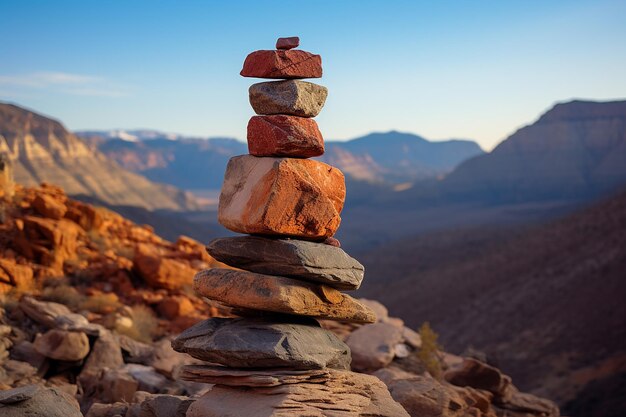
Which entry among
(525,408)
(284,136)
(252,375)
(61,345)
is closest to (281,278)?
(252,375)

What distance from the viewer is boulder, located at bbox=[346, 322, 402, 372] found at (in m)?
16.7

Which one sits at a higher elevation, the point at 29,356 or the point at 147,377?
the point at 29,356

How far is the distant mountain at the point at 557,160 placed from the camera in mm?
114375

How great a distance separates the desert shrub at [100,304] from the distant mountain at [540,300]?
19194 millimetres

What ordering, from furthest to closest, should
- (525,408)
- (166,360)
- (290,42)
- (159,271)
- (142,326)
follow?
1. (159,271)
2. (142,326)
3. (525,408)
4. (166,360)
5. (290,42)

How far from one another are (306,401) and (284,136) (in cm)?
350

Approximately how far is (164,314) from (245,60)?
11.1m

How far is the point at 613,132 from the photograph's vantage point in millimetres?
118000

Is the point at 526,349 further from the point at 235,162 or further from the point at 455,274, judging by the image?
the point at 235,162

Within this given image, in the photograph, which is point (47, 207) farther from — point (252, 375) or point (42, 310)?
point (252, 375)

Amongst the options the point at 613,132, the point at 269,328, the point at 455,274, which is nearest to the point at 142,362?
the point at 269,328

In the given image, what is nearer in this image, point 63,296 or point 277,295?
point 277,295

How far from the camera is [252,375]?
918 cm

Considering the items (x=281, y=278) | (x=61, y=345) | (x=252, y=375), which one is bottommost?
(x=61, y=345)
